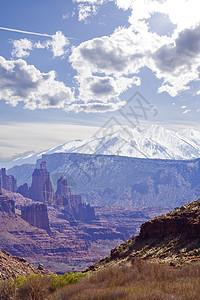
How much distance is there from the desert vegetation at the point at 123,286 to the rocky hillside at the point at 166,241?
8.14 m

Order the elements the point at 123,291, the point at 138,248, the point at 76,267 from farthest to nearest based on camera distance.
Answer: the point at 76,267
the point at 138,248
the point at 123,291

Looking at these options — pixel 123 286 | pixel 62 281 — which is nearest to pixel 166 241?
pixel 62 281

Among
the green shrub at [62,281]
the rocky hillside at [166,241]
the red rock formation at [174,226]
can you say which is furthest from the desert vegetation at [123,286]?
the red rock formation at [174,226]

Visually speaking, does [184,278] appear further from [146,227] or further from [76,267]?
[76,267]

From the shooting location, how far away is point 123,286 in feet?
51.6

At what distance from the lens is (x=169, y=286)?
46.7ft

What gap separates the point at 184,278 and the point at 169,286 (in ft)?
6.00

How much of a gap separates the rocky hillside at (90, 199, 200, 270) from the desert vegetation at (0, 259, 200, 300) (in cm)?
814

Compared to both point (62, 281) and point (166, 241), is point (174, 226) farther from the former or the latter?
point (62, 281)

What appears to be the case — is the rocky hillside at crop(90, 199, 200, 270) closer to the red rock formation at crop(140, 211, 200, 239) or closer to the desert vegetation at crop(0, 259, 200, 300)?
the red rock formation at crop(140, 211, 200, 239)

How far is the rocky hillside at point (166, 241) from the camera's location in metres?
27.8

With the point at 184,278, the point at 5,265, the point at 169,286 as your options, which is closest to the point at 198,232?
the point at 184,278

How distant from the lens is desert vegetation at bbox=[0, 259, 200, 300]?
13.1m

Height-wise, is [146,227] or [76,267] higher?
[146,227]
